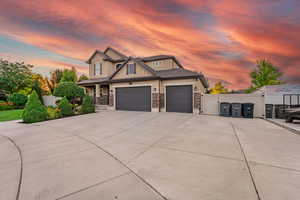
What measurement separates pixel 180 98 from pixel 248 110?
534 centimetres

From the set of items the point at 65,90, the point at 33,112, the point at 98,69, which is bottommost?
the point at 33,112

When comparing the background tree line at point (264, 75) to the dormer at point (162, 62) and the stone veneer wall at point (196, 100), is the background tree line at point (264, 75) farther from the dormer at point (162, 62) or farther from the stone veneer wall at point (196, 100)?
the stone veneer wall at point (196, 100)

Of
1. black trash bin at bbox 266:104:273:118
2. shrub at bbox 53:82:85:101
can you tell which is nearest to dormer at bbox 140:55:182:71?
shrub at bbox 53:82:85:101

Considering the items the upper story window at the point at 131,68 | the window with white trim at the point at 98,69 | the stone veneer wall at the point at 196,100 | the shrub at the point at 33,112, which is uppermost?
the window with white trim at the point at 98,69

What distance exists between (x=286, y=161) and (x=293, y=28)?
11157 mm

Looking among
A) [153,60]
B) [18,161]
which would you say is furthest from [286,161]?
[153,60]

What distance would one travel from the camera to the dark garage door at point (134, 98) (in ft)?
41.0

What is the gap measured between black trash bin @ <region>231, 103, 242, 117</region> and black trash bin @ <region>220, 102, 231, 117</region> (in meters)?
0.27

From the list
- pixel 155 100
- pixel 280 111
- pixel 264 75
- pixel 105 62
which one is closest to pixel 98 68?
pixel 105 62

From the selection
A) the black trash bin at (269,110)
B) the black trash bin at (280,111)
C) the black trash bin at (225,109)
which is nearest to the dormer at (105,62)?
the black trash bin at (225,109)

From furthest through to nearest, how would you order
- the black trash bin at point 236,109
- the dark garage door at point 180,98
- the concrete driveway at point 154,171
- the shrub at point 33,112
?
1. the dark garage door at point 180,98
2. the black trash bin at point 236,109
3. the shrub at point 33,112
4. the concrete driveway at point 154,171

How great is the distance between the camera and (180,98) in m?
11.5

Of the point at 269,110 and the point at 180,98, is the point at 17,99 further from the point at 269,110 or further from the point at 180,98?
the point at 269,110

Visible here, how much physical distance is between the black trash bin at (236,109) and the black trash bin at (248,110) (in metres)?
0.28
